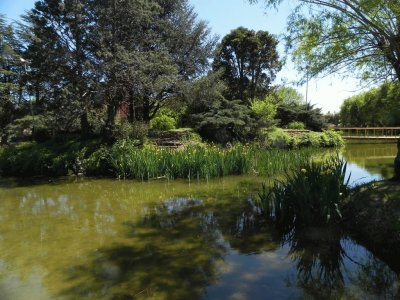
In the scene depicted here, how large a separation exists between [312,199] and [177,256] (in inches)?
87.0

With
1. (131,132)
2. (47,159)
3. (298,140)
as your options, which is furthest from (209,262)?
(298,140)

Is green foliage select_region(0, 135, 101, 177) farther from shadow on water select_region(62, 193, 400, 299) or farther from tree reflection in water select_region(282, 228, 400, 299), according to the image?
tree reflection in water select_region(282, 228, 400, 299)

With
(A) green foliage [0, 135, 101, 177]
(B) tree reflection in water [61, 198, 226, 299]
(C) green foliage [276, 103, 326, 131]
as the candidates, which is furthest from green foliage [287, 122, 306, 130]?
(B) tree reflection in water [61, 198, 226, 299]

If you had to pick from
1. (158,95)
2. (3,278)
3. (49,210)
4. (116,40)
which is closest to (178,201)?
(49,210)

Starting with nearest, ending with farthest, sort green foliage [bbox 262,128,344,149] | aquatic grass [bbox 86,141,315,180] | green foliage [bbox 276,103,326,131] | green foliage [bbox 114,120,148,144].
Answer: aquatic grass [bbox 86,141,315,180], green foliage [bbox 114,120,148,144], green foliage [bbox 262,128,344,149], green foliage [bbox 276,103,326,131]

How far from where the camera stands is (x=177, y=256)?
536 cm

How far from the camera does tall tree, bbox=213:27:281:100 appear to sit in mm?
34281

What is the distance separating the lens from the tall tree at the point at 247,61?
3428 cm

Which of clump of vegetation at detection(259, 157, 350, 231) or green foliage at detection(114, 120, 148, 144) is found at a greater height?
green foliage at detection(114, 120, 148, 144)

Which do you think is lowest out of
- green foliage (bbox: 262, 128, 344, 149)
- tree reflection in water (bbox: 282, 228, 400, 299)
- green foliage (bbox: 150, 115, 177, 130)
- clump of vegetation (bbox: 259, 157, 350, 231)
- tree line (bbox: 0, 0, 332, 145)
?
tree reflection in water (bbox: 282, 228, 400, 299)

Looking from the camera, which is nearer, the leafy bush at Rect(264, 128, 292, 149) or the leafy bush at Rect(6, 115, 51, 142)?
the leafy bush at Rect(264, 128, 292, 149)

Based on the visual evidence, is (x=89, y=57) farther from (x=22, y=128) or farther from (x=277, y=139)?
(x=22, y=128)

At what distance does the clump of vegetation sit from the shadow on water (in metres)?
0.23

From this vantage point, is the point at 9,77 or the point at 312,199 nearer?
the point at 312,199
